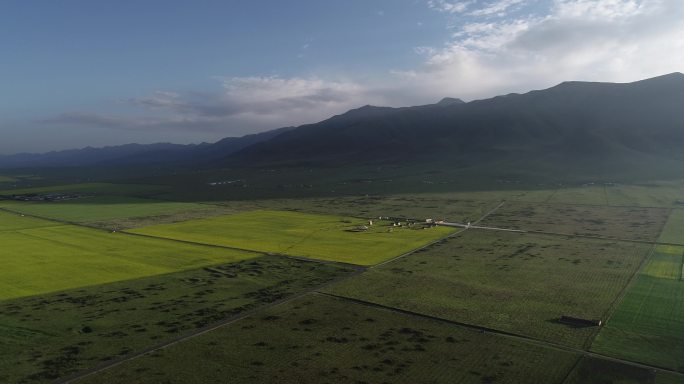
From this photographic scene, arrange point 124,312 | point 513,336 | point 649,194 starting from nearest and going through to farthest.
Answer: point 513,336
point 124,312
point 649,194

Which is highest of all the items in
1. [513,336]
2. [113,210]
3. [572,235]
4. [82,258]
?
[113,210]

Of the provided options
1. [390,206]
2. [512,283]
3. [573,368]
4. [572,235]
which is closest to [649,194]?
[572,235]

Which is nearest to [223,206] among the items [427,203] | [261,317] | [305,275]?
[427,203]

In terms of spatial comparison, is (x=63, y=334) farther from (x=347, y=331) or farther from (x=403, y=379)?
(x=403, y=379)

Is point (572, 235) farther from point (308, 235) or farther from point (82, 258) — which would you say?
point (82, 258)

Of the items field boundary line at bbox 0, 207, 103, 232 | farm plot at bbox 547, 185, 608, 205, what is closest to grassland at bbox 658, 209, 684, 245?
farm plot at bbox 547, 185, 608, 205

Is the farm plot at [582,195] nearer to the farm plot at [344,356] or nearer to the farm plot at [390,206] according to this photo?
the farm plot at [390,206]

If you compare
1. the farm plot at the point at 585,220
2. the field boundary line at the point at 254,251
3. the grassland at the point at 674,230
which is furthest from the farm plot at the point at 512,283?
the farm plot at the point at 585,220
